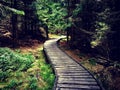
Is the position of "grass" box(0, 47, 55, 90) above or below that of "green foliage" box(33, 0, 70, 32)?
below

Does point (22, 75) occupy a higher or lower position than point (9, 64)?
lower

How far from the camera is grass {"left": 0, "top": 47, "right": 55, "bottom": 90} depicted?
1430cm

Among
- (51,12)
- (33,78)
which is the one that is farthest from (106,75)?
(51,12)

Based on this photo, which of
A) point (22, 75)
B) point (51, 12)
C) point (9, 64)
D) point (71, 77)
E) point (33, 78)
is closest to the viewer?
point (71, 77)

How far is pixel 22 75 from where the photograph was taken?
16344 mm

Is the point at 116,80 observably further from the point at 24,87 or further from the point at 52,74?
the point at 24,87

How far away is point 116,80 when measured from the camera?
1563 cm

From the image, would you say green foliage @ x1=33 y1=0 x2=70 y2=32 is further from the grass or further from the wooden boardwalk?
the grass

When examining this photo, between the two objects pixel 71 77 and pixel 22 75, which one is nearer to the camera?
pixel 71 77

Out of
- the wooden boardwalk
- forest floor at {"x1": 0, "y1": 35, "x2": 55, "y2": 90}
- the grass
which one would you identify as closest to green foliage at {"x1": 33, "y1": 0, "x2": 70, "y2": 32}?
the wooden boardwalk

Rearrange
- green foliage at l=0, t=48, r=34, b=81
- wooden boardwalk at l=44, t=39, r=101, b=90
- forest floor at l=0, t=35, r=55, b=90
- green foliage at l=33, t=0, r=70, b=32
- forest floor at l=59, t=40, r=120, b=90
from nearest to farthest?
wooden boardwalk at l=44, t=39, r=101, b=90 < forest floor at l=0, t=35, r=55, b=90 < forest floor at l=59, t=40, r=120, b=90 < green foliage at l=0, t=48, r=34, b=81 < green foliage at l=33, t=0, r=70, b=32

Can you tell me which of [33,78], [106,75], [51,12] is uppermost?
[51,12]

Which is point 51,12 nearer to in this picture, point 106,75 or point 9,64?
point 9,64

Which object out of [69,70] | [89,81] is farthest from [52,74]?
[89,81]
